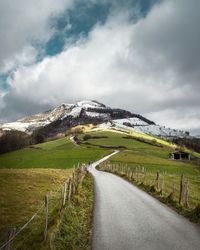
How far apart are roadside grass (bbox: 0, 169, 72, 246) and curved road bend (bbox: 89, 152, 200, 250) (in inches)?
169

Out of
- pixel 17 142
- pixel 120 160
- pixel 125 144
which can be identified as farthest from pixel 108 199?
pixel 17 142

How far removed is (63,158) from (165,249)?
347 feet

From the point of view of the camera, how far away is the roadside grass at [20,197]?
2048 cm

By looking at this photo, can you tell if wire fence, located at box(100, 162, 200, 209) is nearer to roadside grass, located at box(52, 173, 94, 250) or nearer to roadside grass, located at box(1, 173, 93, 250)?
roadside grass, located at box(52, 173, 94, 250)

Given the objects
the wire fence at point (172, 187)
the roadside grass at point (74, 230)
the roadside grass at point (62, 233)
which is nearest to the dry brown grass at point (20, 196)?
the roadside grass at point (62, 233)

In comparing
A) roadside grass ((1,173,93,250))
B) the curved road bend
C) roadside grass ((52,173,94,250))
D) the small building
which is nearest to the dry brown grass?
roadside grass ((1,173,93,250))

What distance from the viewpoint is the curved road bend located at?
48.9 feet

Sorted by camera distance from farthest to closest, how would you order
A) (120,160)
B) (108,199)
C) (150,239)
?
(120,160)
(108,199)
(150,239)

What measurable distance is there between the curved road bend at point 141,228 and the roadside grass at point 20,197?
4282mm

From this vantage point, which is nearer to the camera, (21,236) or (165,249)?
(165,249)

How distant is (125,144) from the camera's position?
581 ft

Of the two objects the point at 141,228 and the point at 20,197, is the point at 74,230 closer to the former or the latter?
the point at 141,228

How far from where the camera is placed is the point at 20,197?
95.6 ft

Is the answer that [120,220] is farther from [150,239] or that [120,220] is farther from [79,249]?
[79,249]
